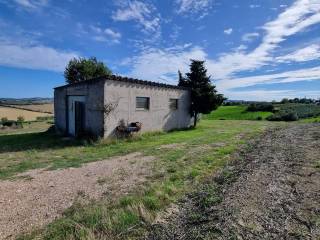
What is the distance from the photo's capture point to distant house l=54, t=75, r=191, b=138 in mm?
11836

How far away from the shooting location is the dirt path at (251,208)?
11.1 feet

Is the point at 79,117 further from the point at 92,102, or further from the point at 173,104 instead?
the point at 173,104

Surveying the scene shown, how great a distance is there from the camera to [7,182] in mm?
5922

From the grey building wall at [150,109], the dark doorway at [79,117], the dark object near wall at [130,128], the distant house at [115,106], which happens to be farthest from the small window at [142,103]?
the dark doorway at [79,117]

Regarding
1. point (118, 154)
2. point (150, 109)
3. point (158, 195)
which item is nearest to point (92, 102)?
point (150, 109)

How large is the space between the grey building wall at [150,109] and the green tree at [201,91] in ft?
1.94

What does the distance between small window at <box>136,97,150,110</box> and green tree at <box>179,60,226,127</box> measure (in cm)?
498

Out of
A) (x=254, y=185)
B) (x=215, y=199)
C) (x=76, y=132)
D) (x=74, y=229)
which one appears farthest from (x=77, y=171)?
(x=76, y=132)

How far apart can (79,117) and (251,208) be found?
11.2 metres

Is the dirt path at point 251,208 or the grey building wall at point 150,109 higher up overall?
the grey building wall at point 150,109

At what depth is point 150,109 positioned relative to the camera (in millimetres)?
14547

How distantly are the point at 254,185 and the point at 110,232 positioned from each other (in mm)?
3160

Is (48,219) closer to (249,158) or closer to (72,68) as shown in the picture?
(249,158)

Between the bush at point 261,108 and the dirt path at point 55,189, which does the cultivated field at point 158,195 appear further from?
A: the bush at point 261,108
